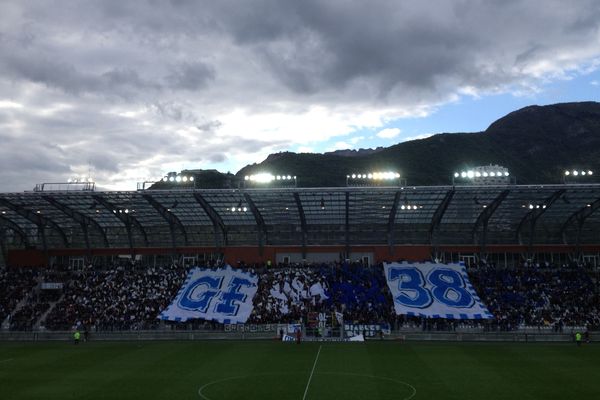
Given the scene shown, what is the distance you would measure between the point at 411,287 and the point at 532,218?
17.6 metres

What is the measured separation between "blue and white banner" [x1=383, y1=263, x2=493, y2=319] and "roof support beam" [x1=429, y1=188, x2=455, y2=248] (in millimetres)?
4649

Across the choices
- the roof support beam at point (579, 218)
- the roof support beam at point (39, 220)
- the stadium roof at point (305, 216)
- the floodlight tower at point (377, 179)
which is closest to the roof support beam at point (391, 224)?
the stadium roof at point (305, 216)

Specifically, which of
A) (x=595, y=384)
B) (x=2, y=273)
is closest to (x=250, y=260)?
(x=2, y=273)

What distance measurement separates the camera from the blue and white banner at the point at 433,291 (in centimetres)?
5278

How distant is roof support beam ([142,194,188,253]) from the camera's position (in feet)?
193

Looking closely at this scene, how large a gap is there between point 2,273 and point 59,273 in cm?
761

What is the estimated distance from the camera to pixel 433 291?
186ft

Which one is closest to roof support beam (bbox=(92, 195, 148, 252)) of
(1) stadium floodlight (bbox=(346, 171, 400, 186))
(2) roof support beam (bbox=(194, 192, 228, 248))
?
(2) roof support beam (bbox=(194, 192, 228, 248))

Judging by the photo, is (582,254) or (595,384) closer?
(595,384)

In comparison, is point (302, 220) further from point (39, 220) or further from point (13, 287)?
point (13, 287)

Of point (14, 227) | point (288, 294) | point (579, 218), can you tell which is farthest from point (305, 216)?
point (14, 227)

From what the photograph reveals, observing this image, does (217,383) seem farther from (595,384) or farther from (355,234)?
(355,234)

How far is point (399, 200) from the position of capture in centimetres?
5881

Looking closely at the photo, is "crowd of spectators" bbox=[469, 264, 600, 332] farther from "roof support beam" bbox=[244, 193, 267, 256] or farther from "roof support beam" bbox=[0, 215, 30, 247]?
"roof support beam" bbox=[0, 215, 30, 247]
